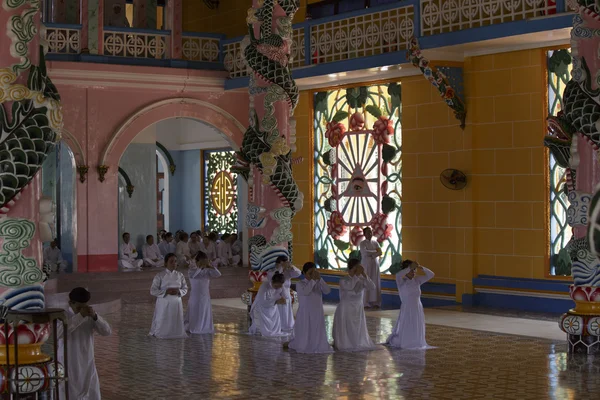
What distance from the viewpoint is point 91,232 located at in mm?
18500

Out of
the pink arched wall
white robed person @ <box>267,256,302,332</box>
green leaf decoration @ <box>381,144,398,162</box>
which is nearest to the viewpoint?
white robed person @ <box>267,256,302,332</box>

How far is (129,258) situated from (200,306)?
269 inches

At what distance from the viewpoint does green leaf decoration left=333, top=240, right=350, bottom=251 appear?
17955mm

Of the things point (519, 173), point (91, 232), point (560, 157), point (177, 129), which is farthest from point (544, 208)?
point (177, 129)

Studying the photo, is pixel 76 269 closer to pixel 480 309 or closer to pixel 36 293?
pixel 480 309

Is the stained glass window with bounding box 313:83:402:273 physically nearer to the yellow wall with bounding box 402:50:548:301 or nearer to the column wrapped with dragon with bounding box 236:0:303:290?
the yellow wall with bounding box 402:50:548:301

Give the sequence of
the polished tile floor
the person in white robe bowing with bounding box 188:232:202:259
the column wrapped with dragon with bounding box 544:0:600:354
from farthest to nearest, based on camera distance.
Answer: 1. the person in white robe bowing with bounding box 188:232:202:259
2. the column wrapped with dragon with bounding box 544:0:600:354
3. the polished tile floor

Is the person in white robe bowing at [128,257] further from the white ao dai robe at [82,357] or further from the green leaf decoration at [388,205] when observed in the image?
the white ao dai robe at [82,357]

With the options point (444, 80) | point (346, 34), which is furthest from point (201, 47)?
point (444, 80)

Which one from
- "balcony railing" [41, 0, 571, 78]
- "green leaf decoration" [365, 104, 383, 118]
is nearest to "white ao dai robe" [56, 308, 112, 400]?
"balcony railing" [41, 0, 571, 78]

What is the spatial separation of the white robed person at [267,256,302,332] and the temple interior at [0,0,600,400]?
43 millimetres

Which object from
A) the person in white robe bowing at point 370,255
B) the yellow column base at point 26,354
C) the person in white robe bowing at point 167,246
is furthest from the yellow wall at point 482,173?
the yellow column base at point 26,354

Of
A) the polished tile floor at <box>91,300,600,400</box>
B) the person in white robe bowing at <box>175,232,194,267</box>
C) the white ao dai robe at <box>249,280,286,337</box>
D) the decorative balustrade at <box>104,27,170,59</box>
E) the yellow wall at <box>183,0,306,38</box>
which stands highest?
the yellow wall at <box>183,0,306,38</box>

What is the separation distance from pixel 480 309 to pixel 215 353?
205 inches
